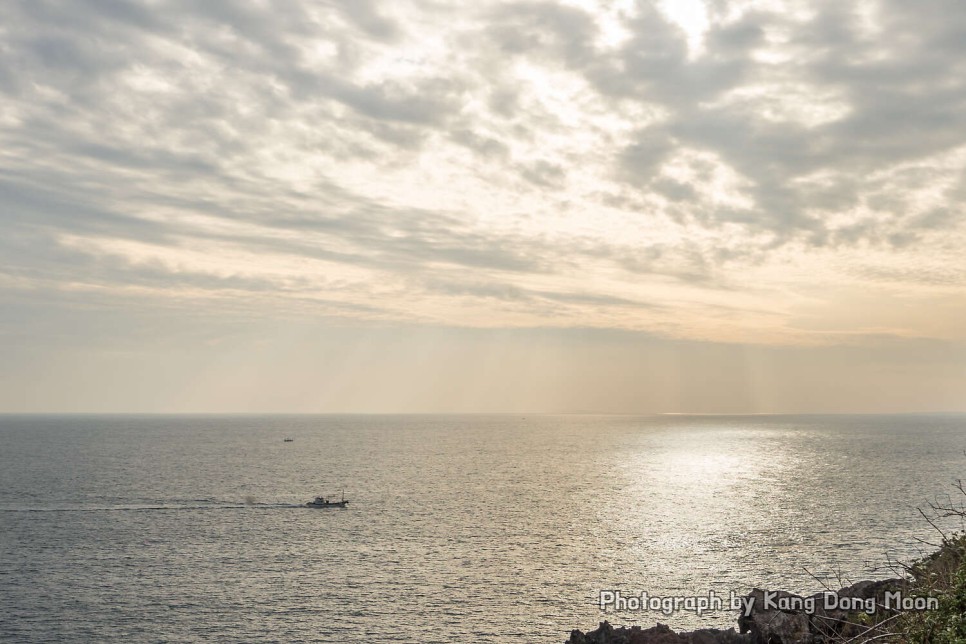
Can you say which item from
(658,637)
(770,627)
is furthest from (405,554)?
(770,627)

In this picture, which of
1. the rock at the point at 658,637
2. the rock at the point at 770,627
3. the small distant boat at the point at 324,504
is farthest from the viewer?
the small distant boat at the point at 324,504

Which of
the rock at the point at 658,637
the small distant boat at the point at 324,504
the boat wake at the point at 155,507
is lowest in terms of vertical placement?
the boat wake at the point at 155,507

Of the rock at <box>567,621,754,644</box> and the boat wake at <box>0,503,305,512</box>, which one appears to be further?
the boat wake at <box>0,503,305,512</box>

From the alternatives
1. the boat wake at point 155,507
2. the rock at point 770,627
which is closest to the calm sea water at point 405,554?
the boat wake at point 155,507

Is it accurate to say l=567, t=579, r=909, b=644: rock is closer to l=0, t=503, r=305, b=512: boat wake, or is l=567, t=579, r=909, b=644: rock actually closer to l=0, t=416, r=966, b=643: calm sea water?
l=0, t=416, r=966, b=643: calm sea water

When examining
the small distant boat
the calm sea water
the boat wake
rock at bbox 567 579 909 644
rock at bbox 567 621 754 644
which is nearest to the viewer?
rock at bbox 567 579 909 644

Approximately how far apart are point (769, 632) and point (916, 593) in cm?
2241

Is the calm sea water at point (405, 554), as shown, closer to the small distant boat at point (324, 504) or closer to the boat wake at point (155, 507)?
the boat wake at point (155, 507)

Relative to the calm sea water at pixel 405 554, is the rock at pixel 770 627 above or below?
above

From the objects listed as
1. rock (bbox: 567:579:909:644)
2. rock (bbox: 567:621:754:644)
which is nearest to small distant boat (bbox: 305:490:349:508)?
rock (bbox: 567:621:754:644)

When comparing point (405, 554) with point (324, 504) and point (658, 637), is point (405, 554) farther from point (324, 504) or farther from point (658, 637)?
point (658, 637)

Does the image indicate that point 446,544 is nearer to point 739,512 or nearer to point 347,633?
point 347,633

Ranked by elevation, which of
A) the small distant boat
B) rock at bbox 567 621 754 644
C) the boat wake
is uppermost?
rock at bbox 567 621 754 644

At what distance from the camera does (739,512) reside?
443 ft
